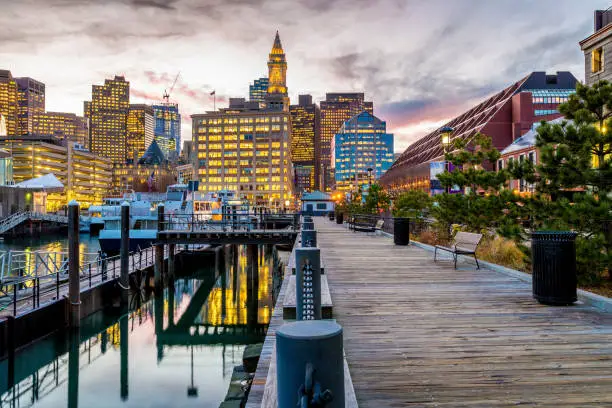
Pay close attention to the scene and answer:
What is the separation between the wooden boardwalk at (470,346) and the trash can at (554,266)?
221 mm

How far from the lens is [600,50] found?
31.2 m

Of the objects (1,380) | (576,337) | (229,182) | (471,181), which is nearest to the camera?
(576,337)

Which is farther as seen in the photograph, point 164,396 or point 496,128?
point 496,128

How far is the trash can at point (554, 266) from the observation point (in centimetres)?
732

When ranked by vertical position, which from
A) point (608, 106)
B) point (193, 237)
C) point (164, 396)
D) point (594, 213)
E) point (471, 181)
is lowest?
point (164, 396)

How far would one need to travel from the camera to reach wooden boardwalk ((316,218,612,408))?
429 cm

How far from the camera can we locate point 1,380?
13.1 m

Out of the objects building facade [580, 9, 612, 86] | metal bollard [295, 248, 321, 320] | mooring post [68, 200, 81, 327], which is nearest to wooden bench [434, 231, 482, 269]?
metal bollard [295, 248, 321, 320]

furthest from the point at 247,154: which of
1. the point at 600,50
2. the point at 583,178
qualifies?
the point at 583,178

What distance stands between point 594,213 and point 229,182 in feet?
541

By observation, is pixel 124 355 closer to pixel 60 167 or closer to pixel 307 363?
pixel 307 363

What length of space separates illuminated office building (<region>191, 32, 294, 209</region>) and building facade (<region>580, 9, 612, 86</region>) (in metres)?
137

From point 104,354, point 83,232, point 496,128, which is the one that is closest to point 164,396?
point 104,354

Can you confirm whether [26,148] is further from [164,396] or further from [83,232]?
[164,396]
